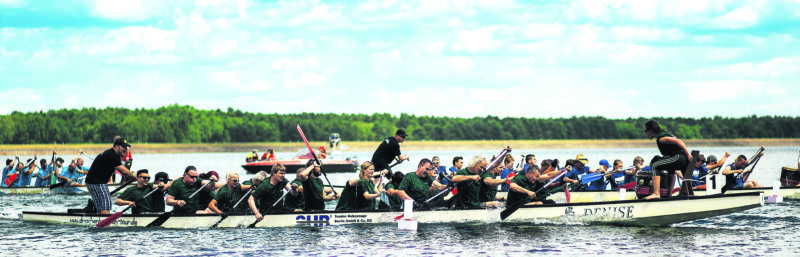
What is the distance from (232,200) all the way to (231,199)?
0.29 ft

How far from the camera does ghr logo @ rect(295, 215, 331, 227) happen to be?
18.0 m

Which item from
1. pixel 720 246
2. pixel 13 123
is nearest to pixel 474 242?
pixel 720 246

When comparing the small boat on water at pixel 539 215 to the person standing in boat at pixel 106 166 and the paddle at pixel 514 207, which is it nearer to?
the paddle at pixel 514 207

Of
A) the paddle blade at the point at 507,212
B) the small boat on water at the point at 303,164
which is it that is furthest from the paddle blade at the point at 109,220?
the small boat on water at the point at 303,164

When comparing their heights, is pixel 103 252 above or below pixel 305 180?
below

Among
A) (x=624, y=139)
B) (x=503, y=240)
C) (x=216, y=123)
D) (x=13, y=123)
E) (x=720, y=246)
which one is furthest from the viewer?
(x=624, y=139)

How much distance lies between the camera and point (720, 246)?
15.9 metres

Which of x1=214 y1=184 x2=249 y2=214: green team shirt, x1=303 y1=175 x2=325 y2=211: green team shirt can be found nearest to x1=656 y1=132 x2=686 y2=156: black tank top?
x1=303 y1=175 x2=325 y2=211: green team shirt

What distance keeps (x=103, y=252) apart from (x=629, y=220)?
1088 cm

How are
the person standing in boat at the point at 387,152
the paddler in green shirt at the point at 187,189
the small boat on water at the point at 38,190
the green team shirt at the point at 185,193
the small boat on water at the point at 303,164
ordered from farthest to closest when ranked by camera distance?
the small boat on water at the point at 303,164
the small boat on water at the point at 38,190
the person standing in boat at the point at 387,152
the green team shirt at the point at 185,193
the paddler in green shirt at the point at 187,189

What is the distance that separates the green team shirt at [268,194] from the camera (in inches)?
692

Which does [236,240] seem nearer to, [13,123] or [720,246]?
[720,246]

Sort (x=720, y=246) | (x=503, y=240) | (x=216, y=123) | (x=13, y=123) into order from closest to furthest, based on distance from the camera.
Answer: (x=720, y=246), (x=503, y=240), (x=13, y=123), (x=216, y=123)

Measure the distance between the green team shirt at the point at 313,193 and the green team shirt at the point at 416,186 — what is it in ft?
6.10
